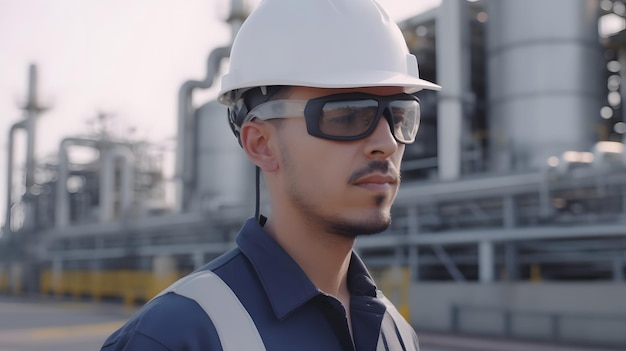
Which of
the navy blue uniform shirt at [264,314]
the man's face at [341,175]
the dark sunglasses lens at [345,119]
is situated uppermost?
the dark sunglasses lens at [345,119]

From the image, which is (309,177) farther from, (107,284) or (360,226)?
(107,284)

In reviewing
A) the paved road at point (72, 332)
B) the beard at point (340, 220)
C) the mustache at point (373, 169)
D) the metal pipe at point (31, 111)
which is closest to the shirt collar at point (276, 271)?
the beard at point (340, 220)

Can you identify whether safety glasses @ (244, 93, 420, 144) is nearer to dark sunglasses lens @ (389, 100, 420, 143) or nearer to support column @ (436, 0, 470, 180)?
dark sunglasses lens @ (389, 100, 420, 143)

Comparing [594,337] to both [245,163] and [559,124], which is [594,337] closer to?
[559,124]

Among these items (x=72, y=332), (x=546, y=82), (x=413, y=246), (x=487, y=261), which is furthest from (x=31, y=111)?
(x=487, y=261)

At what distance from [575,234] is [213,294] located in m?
13.2

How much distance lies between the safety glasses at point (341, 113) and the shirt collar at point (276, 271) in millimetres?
302

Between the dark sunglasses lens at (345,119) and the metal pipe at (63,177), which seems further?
the metal pipe at (63,177)

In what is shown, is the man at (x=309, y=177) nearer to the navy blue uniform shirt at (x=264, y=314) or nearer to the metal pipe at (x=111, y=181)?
the navy blue uniform shirt at (x=264, y=314)

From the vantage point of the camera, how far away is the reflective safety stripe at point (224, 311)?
152 centimetres

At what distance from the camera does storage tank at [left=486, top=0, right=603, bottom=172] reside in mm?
16453

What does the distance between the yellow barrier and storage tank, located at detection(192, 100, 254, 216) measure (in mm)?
3490

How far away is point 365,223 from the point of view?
171cm

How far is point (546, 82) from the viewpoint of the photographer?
16.5m
